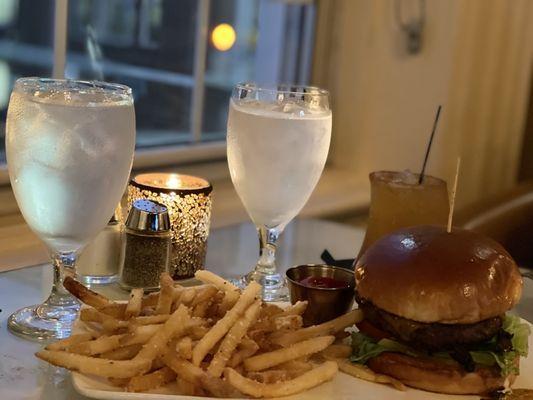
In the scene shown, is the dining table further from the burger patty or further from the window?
the window

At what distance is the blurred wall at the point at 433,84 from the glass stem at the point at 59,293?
5.28 ft

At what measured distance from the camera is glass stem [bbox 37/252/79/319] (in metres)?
1.15

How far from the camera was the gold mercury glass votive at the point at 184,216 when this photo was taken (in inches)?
53.7

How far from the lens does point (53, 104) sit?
1.03m

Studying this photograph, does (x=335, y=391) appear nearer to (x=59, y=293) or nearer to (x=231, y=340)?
(x=231, y=340)

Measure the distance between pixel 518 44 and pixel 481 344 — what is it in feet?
5.91

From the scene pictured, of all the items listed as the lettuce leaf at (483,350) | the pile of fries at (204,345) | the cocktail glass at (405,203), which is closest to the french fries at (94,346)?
the pile of fries at (204,345)

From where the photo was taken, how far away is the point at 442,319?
107 centimetres

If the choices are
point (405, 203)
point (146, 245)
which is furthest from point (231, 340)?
point (405, 203)

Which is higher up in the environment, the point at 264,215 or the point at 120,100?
the point at 120,100

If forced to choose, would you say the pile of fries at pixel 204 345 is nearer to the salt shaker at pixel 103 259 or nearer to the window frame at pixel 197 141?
the salt shaker at pixel 103 259

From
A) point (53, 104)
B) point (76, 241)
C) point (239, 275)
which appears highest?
point (53, 104)

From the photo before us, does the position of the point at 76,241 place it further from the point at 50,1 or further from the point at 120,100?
the point at 50,1

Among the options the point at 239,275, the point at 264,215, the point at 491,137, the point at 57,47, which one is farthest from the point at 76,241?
the point at 491,137
